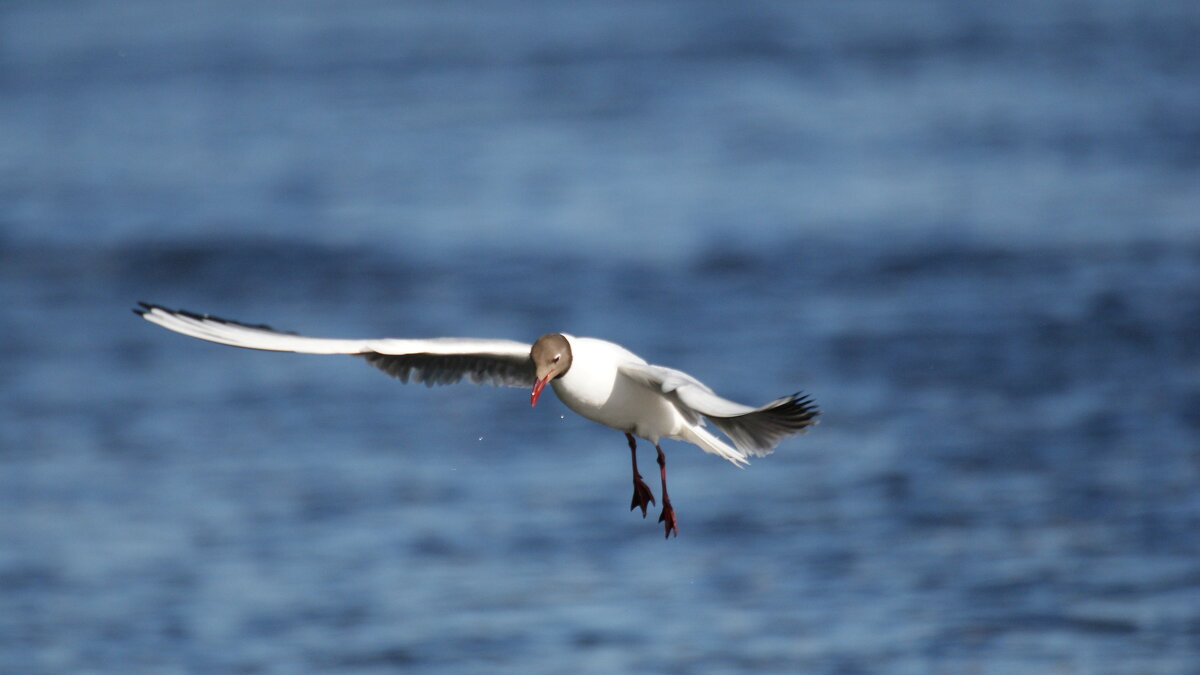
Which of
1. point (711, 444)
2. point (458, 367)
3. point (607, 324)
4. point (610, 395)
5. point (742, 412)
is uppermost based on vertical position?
point (607, 324)

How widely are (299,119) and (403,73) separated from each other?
2.17 meters

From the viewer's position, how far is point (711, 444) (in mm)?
7176

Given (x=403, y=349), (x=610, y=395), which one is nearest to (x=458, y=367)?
(x=403, y=349)

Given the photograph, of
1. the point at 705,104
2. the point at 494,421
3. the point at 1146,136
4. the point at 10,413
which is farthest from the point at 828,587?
the point at 705,104

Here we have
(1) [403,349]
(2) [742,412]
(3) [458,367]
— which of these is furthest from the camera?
(3) [458,367]

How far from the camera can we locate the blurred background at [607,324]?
11.5m

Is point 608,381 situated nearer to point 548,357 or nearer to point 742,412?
point 548,357

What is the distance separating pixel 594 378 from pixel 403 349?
877mm

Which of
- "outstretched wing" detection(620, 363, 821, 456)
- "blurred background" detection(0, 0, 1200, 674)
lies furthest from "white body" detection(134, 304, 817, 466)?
"blurred background" detection(0, 0, 1200, 674)

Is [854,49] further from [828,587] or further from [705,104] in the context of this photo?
[828,587]

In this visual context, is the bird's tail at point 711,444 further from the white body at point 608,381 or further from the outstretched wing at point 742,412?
the outstretched wing at point 742,412

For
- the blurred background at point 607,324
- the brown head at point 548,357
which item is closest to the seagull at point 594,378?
the brown head at point 548,357

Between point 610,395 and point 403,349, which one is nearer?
point 610,395

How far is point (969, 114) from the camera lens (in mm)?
22438
